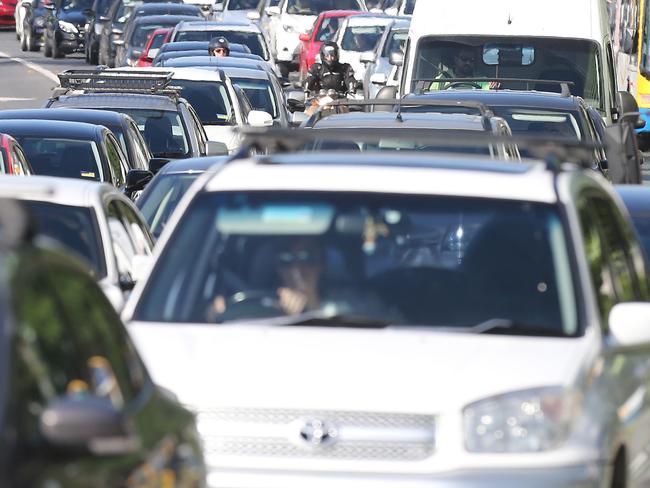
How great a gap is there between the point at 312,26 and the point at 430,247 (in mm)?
40533

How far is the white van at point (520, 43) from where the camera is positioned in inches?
949

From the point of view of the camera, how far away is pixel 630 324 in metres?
7.28

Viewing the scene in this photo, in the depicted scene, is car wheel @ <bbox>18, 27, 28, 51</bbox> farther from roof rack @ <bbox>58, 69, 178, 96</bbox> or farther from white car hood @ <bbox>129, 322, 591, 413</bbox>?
white car hood @ <bbox>129, 322, 591, 413</bbox>

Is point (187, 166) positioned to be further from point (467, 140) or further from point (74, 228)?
point (467, 140)

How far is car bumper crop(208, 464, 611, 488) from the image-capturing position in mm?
6680

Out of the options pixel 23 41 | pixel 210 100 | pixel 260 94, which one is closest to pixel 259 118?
pixel 210 100

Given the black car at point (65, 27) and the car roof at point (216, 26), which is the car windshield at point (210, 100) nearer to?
the car roof at point (216, 26)

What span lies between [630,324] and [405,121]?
705 centimetres

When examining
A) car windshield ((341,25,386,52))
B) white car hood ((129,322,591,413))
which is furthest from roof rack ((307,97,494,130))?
car windshield ((341,25,386,52))

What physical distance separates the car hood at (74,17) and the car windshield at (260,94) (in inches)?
995

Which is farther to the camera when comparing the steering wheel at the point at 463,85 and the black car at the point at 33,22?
the black car at the point at 33,22

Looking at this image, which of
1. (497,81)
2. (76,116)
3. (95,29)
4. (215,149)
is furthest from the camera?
(95,29)

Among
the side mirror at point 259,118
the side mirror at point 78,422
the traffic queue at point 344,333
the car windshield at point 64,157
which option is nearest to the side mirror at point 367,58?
the side mirror at point 259,118

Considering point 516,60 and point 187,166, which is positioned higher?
point 187,166
